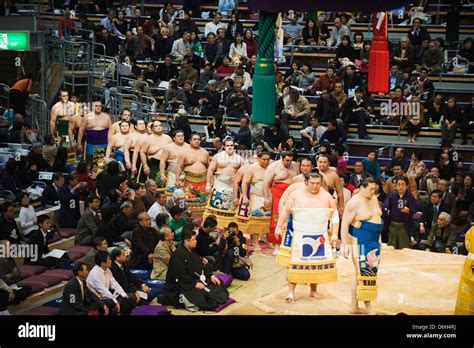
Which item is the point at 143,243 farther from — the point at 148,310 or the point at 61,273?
the point at 148,310

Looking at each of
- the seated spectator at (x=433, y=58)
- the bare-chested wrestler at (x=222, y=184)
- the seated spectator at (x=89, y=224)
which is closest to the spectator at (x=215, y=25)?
the seated spectator at (x=433, y=58)

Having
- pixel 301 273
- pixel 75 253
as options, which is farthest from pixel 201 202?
pixel 301 273

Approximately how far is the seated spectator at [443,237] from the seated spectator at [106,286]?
3.02 m

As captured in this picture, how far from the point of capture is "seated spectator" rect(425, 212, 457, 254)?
952cm

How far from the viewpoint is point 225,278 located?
8.47 m

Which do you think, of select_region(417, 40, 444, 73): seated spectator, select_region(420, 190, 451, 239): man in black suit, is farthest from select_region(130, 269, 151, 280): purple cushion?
select_region(417, 40, 444, 73): seated spectator

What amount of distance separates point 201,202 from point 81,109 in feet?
6.44

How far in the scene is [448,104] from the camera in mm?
11586

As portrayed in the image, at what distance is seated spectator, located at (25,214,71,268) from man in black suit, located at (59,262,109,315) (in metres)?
1.10

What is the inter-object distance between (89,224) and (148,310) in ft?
4.60

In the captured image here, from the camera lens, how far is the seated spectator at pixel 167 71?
12914 mm

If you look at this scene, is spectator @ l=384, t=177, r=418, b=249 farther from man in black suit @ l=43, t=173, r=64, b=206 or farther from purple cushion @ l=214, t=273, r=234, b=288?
man in black suit @ l=43, t=173, r=64, b=206

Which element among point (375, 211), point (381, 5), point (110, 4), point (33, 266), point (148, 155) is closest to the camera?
point (381, 5)
